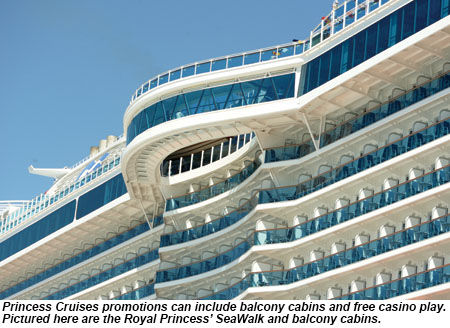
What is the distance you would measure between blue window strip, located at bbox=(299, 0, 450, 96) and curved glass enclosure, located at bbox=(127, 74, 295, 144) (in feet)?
3.14

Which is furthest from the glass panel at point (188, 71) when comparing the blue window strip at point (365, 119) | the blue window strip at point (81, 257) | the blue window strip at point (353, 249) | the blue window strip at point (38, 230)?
the blue window strip at point (38, 230)

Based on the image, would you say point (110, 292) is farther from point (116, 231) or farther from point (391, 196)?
point (391, 196)

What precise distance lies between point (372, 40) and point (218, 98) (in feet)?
23.8

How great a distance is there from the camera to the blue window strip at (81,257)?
175ft

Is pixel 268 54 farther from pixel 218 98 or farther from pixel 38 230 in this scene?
pixel 38 230

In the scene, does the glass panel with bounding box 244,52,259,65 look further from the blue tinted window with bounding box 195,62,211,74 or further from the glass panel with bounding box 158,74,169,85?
the glass panel with bounding box 158,74,169,85

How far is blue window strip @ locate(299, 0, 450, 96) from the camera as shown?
Answer: 35.0 metres

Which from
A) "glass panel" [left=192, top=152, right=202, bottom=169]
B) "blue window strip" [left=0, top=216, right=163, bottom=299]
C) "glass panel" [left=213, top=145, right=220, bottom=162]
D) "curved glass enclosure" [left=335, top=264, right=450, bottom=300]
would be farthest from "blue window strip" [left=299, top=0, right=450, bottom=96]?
"blue window strip" [left=0, top=216, right=163, bottom=299]

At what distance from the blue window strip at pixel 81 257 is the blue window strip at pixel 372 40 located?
15.0 metres

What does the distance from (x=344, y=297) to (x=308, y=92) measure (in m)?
7.62

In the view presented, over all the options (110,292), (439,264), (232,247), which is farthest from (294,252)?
(110,292)

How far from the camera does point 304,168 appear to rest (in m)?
41.8

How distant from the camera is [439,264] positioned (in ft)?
112

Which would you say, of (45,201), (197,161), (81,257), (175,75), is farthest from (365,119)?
(45,201)
